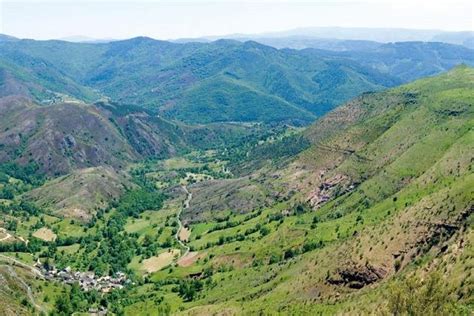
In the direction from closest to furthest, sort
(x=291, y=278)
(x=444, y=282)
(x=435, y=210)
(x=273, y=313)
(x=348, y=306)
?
1. (x=444, y=282)
2. (x=348, y=306)
3. (x=273, y=313)
4. (x=435, y=210)
5. (x=291, y=278)

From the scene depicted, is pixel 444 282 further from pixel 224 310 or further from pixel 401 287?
pixel 224 310

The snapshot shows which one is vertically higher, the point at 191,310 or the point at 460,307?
the point at 460,307

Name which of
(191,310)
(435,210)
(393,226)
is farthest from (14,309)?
(435,210)

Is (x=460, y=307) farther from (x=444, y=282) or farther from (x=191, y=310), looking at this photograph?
(x=191, y=310)

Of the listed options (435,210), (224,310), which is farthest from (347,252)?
(224,310)

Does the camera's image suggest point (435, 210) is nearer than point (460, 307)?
No

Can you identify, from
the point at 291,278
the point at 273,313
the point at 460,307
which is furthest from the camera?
the point at 291,278

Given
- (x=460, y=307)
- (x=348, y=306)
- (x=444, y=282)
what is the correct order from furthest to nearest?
(x=348, y=306), (x=444, y=282), (x=460, y=307)

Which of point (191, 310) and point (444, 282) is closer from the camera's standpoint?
point (444, 282)

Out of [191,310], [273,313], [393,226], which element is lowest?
[191,310]
